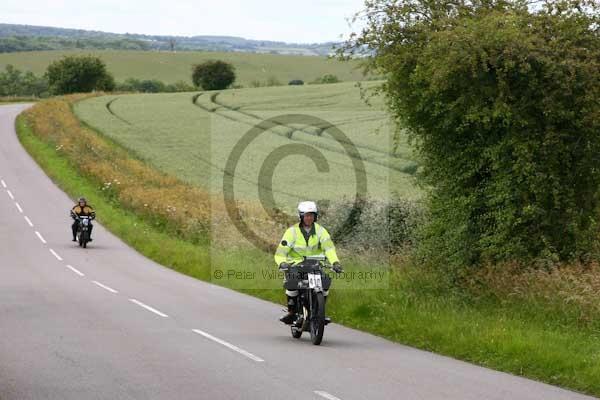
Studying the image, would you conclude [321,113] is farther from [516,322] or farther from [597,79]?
[516,322]

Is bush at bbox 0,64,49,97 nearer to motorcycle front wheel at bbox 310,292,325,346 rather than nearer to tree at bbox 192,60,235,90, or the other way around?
tree at bbox 192,60,235,90

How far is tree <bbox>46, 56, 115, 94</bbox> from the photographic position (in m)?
122

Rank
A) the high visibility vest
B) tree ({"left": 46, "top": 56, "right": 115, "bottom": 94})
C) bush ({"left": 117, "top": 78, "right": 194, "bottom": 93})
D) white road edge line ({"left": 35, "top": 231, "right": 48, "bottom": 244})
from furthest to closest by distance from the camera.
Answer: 1. bush ({"left": 117, "top": 78, "right": 194, "bottom": 93})
2. tree ({"left": 46, "top": 56, "right": 115, "bottom": 94})
3. white road edge line ({"left": 35, "top": 231, "right": 48, "bottom": 244})
4. the high visibility vest

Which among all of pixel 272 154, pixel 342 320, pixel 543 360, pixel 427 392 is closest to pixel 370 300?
pixel 342 320

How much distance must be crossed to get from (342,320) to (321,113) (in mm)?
53126

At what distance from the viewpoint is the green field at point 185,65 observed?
160m

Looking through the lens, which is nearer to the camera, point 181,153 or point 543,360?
point 543,360

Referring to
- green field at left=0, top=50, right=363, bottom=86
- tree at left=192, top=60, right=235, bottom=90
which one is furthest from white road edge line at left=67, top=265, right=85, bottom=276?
green field at left=0, top=50, right=363, bottom=86

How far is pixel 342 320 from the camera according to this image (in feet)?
54.1

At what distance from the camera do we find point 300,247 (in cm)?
1402

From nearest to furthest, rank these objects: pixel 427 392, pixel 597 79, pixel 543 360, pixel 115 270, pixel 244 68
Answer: pixel 427 392
pixel 543 360
pixel 597 79
pixel 115 270
pixel 244 68

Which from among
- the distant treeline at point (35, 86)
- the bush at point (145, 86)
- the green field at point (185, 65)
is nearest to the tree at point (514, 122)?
the distant treeline at point (35, 86)

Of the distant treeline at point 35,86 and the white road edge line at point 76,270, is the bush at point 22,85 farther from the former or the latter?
the white road edge line at point 76,270

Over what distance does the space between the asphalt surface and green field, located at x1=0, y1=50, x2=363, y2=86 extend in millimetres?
128530
